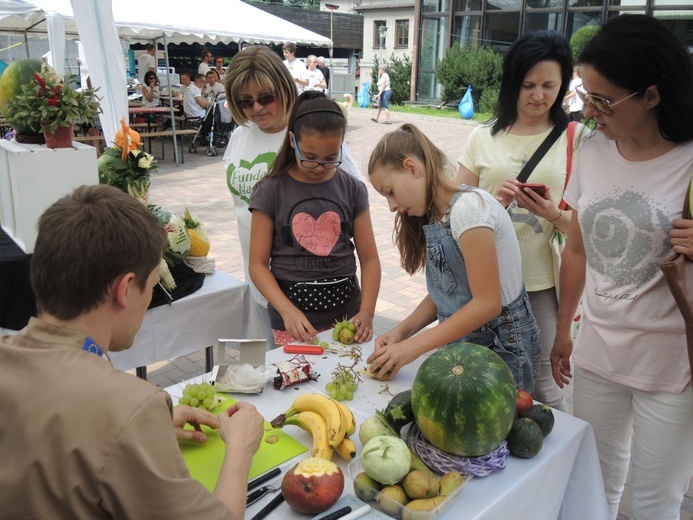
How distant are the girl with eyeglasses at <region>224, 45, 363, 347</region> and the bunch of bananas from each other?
1196 millimetres

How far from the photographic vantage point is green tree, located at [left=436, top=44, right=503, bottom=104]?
2162cm

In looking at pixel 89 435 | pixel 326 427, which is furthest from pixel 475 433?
pixel 89 435

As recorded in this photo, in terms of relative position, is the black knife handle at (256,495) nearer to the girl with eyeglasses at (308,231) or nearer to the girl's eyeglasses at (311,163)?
the girl with eyeglasses at (308,231)

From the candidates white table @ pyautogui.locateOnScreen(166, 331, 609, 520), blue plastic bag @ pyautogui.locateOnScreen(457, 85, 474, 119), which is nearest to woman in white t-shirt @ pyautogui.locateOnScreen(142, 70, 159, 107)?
blue plastic bag @ pyautogui.locateOnScreen(457, 85, 474, 119)

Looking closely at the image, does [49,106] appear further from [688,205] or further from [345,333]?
[688,205]

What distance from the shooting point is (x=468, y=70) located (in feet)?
71.9

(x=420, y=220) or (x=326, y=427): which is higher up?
(x=420, y=220)

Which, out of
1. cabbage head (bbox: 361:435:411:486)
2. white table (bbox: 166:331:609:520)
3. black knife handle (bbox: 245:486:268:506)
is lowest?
white table (bbox: 166:331:609:520)

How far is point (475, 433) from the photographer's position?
56.4 inches

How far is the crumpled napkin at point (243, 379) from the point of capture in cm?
191

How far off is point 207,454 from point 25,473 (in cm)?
59

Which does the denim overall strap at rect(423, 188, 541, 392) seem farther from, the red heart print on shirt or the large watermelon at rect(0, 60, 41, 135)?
the large watermelon at rect(0, 60, 41, 135)

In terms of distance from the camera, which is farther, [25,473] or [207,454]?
[207,454]

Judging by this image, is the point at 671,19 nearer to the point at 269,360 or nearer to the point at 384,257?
the point at 384,257
